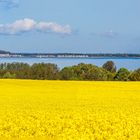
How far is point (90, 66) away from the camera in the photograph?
96.2 meters

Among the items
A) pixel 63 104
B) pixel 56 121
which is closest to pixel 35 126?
pixel 56 121

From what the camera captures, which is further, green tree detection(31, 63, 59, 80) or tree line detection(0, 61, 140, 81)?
green tree detection(31, 63, 59, 80)

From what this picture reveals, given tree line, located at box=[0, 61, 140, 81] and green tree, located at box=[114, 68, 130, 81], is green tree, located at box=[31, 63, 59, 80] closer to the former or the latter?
tree line, located at box=[0, 61, 140, 81]

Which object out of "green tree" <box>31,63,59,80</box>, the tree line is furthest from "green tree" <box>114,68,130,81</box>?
"green tree" <box>31,63,59,80</box>

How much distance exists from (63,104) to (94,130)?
14.3 metres

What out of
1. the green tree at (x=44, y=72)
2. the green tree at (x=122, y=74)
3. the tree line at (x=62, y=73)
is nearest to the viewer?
the tree line at (x=62, y=73)

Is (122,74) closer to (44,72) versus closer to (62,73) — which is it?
(62,73)

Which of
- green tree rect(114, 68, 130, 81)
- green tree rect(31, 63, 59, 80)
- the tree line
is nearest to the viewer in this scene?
the tree line

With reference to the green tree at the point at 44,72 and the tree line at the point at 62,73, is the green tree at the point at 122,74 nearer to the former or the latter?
the tree line at the point at 62,73

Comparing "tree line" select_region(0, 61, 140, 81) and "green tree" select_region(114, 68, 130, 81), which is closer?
"tree line" select_region(0, 61, 140, 81)

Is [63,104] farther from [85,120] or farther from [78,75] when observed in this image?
[78,75]

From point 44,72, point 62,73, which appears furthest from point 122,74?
point 44,72

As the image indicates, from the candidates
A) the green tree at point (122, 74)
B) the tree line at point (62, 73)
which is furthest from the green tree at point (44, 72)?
the green tree at point (122, 74)

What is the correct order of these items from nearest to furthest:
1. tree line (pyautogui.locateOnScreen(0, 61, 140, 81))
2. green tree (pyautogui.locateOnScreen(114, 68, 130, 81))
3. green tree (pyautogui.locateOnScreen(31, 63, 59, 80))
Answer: tree line (pyautogui.locateOnScreen(0, 61, 140, 81))
green tree (pyautogui.locateOnScreen(31, 63, 59, 80))
green tree (pyautogui.locateOnScreen(114, 68, 130, 81))
